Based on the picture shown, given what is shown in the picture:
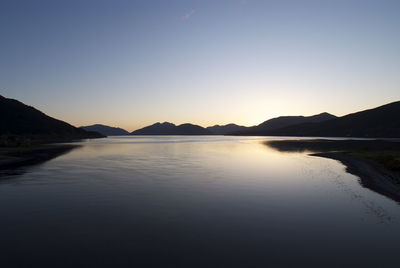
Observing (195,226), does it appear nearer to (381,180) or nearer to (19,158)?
(381,180)

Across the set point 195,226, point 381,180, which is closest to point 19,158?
point 195,226

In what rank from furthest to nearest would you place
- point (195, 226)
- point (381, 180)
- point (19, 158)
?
point (19, 158), point (381, 180), point (195, 226)

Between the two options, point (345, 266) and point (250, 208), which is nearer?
point (345, 266)

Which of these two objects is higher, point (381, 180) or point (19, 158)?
point (19, 158)

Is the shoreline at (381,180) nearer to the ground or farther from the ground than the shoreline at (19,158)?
nearer to the ground

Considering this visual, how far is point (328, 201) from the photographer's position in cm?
3067

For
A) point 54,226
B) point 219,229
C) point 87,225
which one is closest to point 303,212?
point 219,229

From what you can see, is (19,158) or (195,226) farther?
(19,158)

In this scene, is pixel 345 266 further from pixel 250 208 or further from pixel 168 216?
pixel 168 216

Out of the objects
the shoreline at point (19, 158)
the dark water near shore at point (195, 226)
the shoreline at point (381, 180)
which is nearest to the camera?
the dark water near shore at point (195, 226)

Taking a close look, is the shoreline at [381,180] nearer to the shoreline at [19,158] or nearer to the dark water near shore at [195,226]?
the dark water near shore at [195,226]

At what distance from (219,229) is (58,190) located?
945 inches

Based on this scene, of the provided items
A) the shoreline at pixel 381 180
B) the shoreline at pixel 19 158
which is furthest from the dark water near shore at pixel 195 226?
the shoreline at pixel 19 158

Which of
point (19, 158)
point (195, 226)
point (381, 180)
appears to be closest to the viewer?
point (195, 226)
